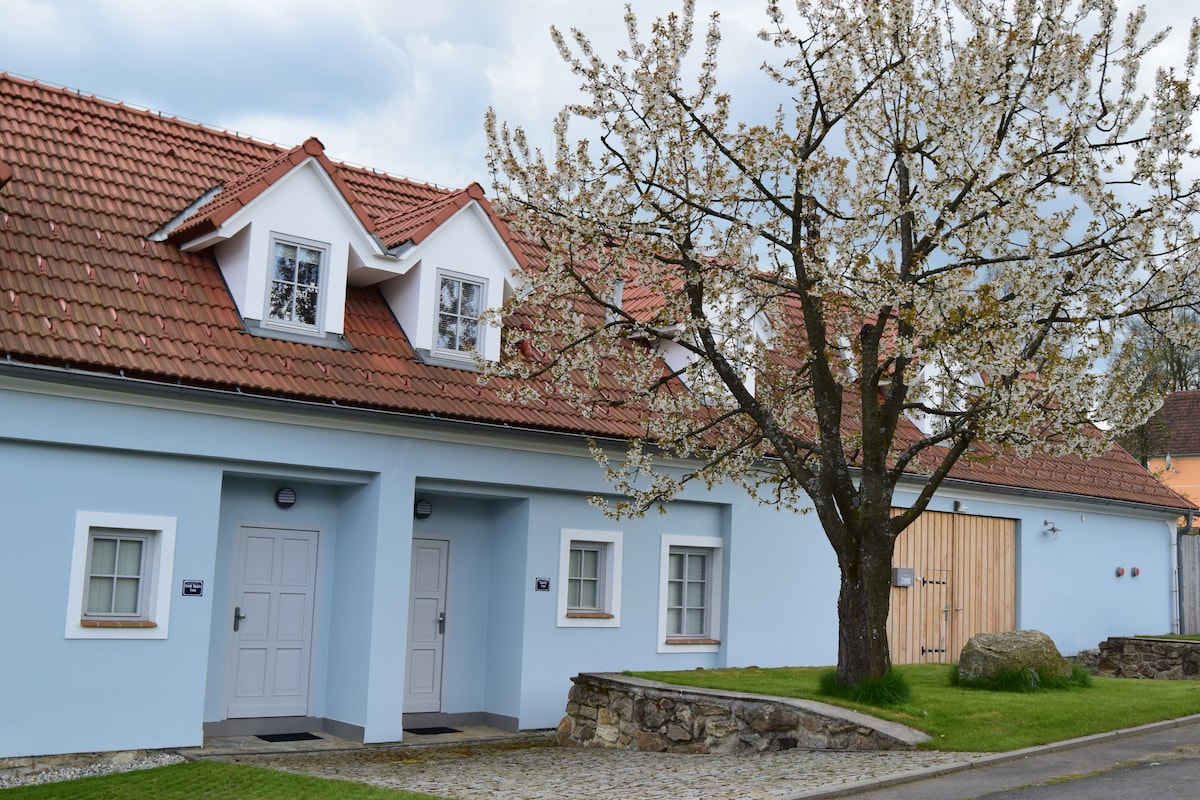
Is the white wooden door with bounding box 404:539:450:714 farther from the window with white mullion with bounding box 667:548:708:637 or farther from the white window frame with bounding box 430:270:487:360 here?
the window with white mullion with bounding box 667:548:708:637

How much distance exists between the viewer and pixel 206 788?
10875mm

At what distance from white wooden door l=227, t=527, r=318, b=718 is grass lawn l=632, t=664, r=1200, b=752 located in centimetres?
392

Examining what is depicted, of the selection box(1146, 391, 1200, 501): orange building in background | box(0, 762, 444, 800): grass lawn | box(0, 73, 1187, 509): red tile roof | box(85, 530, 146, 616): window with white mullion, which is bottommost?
box(0, 762, 444, 800): grass lawn

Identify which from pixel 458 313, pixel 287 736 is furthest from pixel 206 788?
pixel 458 313

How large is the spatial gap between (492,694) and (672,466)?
377 centimetres

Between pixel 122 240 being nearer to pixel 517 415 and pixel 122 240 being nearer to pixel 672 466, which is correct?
pixel 517 415

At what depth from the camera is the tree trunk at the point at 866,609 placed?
12852 mm

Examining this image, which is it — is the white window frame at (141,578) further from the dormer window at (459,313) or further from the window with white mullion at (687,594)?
the window with white mullion at (687,594)

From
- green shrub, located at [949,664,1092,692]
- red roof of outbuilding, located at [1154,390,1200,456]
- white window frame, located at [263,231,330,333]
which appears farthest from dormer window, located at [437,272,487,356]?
red roof of outbuilding, located at [1154,390,1200,456]

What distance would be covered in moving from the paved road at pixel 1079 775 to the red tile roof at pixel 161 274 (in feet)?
21.8

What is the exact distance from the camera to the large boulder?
14453 millimetres

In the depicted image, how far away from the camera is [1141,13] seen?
1277 centimetres

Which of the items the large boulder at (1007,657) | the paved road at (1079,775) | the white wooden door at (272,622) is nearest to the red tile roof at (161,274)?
the white wooden door at (272,622)

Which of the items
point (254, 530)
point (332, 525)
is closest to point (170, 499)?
point (254, 530)
